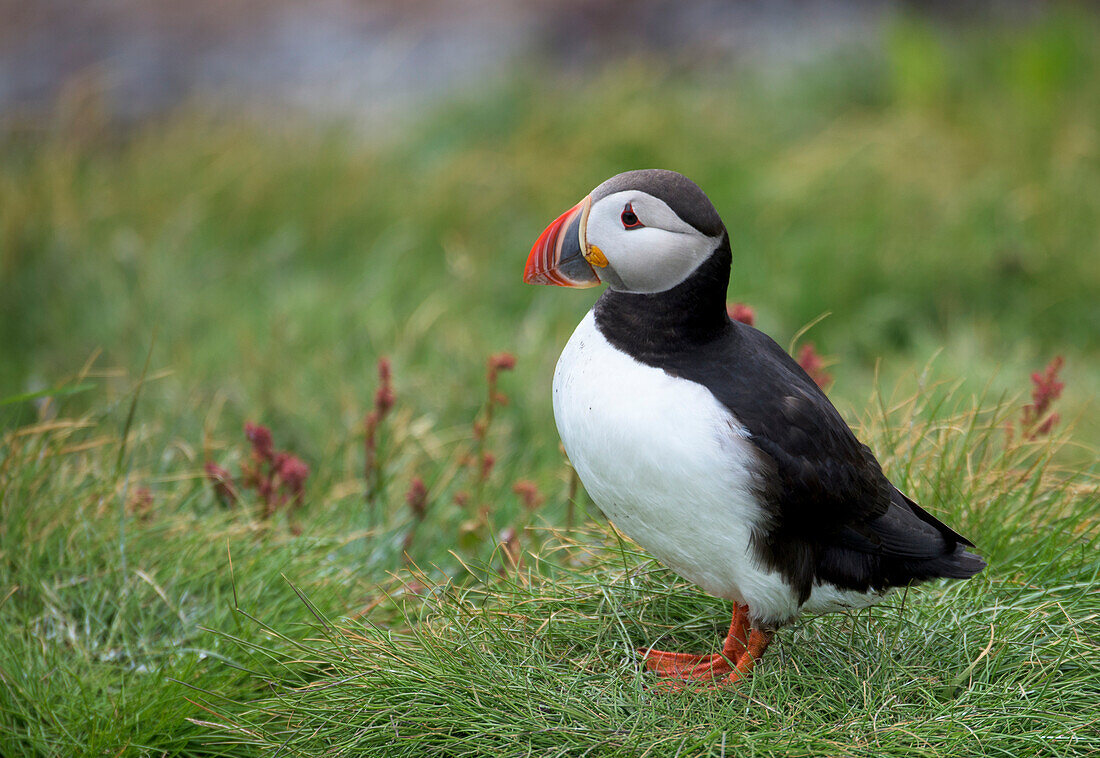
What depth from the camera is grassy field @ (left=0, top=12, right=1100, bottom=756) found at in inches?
96.5

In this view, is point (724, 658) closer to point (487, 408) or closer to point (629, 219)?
point (629, 219)

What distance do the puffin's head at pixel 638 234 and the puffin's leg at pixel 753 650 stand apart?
0.81 metres

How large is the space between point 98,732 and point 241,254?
4381 mm

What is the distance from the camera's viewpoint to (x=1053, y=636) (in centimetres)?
257

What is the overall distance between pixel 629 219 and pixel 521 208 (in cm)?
464

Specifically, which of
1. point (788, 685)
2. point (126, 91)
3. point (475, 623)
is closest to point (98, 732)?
point (475, 623)

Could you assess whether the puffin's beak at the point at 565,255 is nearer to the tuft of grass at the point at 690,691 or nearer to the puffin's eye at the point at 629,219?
the puffin's eye at the point at 629,219

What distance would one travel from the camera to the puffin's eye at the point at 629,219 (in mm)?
2322

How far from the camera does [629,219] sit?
2.33 m

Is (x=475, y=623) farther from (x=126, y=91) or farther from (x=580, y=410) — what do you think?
(x=126, y=91)

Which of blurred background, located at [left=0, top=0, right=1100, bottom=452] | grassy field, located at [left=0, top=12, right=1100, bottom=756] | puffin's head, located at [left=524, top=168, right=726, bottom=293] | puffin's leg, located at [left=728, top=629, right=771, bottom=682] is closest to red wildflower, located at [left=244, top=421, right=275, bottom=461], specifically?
grassy field, located at [left=0, top=12, right=1100, bottom=756]

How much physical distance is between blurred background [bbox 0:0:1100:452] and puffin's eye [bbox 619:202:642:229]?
2.15 m

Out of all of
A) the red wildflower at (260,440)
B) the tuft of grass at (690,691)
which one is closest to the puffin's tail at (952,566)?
the tuft of grass at (690,691)

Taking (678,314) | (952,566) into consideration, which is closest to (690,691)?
(952,566)
